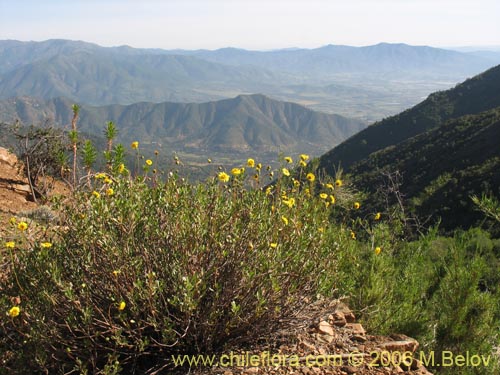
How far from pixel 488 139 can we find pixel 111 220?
39187 mm

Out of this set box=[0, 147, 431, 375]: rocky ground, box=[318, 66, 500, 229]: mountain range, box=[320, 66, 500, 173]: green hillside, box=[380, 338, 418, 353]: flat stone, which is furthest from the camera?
box=[320, 66, 500, 173]: green hillside

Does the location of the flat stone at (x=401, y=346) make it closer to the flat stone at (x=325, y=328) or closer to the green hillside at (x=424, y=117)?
the flat stone at (x=325, y=328)

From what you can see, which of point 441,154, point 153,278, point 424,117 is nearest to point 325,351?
point 153,278

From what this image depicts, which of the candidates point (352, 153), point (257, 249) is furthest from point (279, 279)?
point (352, 153)

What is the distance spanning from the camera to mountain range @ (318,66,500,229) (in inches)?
984

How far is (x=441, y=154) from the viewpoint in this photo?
37812 millimetres

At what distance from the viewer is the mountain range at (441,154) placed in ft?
82.0

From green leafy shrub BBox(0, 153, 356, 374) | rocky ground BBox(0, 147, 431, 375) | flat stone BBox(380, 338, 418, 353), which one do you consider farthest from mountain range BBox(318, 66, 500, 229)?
flat stone BBox(380, 338, 418, 353)

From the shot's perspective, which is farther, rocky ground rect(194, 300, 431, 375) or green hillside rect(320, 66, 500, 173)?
green hillside rect(320, 66, 500, 173)

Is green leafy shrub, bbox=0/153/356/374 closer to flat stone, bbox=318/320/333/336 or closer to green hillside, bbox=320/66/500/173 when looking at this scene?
flat stone, bbox=318/320/333/336

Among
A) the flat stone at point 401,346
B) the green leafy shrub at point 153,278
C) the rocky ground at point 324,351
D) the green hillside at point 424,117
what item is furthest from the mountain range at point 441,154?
the flat stone at point 401,346

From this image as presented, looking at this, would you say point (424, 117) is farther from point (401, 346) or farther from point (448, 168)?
point (401, 346)

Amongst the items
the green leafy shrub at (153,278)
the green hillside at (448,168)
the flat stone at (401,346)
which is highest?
the green leafy shrub at (153,278)

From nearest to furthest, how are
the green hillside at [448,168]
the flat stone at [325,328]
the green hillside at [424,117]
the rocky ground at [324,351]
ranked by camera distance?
the rocky ground at [324,351]
the flat stone at [325,328]
the green hillside at [448,168]
the green hillside at [424,117]
